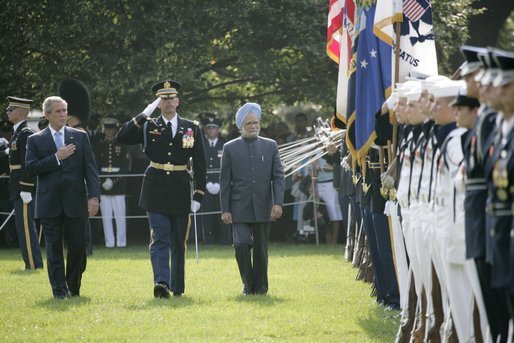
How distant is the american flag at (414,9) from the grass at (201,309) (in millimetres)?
3071

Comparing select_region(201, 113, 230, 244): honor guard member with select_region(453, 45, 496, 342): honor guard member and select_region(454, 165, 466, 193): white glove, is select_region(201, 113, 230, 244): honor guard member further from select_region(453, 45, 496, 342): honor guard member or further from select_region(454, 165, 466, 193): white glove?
select_region(453, 45, 496, 342): honor guard member

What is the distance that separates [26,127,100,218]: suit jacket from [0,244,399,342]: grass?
109 centimetres

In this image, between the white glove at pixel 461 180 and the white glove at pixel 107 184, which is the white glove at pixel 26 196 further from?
the white glove at pixel 461 180

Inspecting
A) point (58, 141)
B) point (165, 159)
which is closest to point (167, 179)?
point (165, 159)

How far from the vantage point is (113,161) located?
902 inches

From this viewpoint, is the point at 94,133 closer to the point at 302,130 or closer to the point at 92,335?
the point at 302,130

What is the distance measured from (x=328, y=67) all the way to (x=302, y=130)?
1.86 metres

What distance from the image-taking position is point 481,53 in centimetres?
686

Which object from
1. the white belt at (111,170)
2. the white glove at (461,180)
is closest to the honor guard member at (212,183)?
the white belt at (111,170)

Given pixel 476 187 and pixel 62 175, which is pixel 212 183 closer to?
pixel 62 175

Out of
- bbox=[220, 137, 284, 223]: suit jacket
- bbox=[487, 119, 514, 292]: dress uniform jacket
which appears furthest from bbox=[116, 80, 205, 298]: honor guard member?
bbox=[487, 119, 514, 292]: dress uniform jacket

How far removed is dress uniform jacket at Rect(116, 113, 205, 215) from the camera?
43.2 feet

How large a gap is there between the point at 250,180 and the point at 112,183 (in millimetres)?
9351

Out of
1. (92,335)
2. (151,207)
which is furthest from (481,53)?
(151,207)
